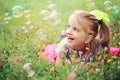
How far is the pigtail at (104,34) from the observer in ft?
14.8

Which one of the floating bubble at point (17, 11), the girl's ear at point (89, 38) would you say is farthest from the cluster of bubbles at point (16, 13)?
the girl's ear at point (89, 38)

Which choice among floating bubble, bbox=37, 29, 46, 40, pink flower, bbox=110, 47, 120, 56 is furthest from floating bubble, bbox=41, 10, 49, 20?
pink flower, bbox=110, 47, 120, 56

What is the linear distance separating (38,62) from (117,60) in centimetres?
60

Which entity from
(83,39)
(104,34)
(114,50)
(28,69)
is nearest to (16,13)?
(28,69)

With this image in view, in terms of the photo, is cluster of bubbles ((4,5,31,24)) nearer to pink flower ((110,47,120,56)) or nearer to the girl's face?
the girl's face

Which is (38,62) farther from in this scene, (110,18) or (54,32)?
(110,18)

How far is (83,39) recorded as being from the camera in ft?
14.8

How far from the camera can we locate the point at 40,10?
4.64m

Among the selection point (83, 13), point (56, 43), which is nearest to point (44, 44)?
point (56, 43)

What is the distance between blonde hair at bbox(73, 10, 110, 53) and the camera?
448cm

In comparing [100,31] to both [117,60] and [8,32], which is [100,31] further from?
[8,32]

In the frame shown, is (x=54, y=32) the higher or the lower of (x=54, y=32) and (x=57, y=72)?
the higher

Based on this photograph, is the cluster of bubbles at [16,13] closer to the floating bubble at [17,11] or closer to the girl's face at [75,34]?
the floating bubble at [17,11]

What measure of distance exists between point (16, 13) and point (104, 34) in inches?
27.7
